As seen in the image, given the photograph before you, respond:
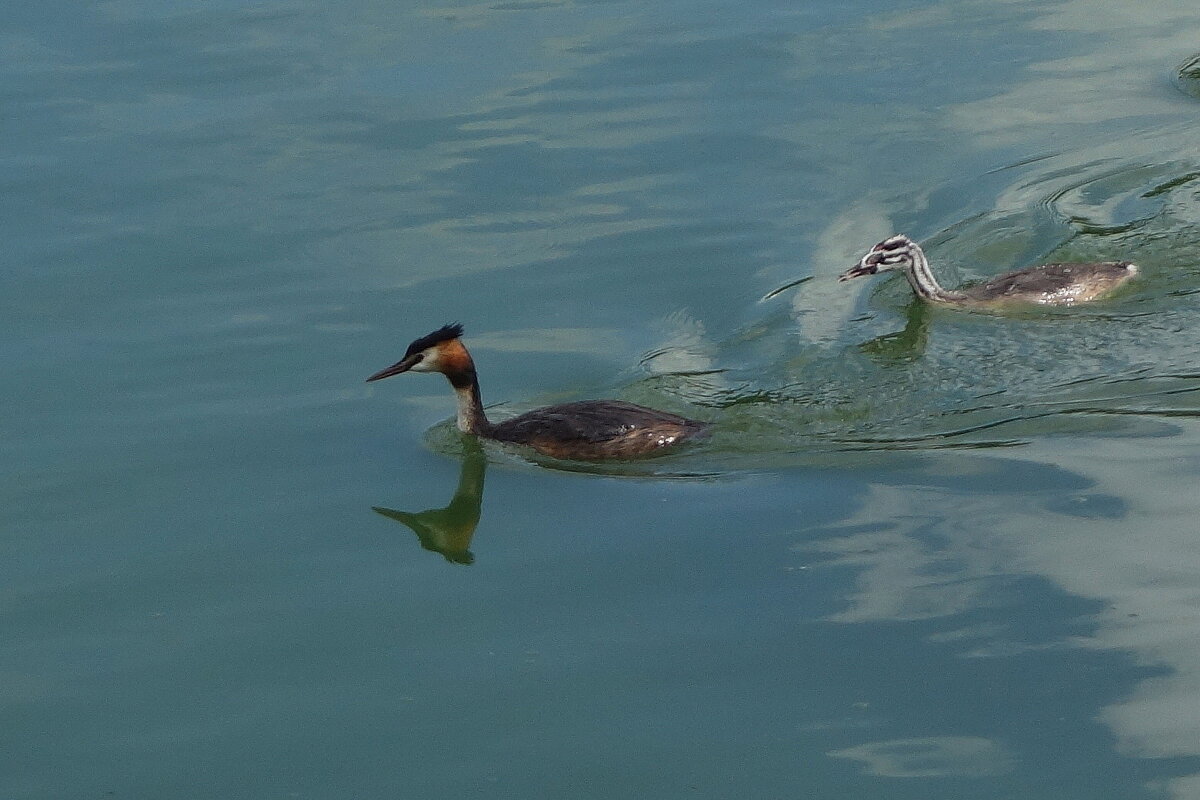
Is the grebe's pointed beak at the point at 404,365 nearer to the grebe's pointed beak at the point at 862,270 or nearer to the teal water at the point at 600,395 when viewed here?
the teal water at the point at 600,395

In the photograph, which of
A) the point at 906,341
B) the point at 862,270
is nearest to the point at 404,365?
the point at 862,270

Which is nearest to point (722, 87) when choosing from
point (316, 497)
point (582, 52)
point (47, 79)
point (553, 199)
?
point (582, 52)

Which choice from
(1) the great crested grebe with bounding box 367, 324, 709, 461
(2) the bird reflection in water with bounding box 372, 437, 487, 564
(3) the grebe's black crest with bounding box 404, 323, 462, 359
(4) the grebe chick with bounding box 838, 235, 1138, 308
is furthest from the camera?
(4) the grebe chick with bounding box 838, 235, 1138, 308

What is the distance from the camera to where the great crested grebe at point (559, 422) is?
32.2 ft

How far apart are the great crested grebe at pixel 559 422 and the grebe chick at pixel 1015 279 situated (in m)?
2.42

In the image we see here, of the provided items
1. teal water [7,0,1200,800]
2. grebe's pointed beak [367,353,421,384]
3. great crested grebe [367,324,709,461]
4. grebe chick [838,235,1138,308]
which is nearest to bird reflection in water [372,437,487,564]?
teal water [7,0,1200,800]

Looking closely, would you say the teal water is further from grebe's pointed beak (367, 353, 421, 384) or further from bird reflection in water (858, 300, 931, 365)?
grebe's pointed beak (367, 353, 421, 384)

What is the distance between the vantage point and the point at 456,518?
9.21m

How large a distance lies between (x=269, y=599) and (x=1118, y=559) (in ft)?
13.2

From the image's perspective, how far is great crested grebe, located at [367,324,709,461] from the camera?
32.2 ft

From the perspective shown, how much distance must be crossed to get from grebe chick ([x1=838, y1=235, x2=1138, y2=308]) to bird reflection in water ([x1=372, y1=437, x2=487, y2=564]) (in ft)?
11.2

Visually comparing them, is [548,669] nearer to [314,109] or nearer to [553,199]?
[553,199]

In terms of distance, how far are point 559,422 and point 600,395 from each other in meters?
0.89

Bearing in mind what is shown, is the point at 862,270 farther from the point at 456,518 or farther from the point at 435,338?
the point at 456,518
